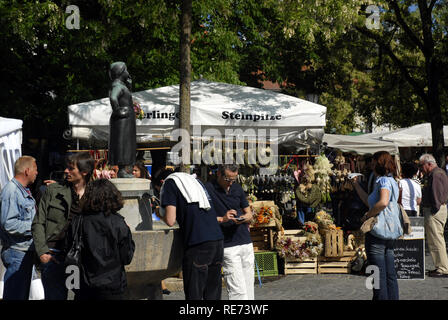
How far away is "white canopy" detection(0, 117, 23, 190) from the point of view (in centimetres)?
885

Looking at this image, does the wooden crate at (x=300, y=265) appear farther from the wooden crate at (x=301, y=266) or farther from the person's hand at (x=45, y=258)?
the person's hand at (x=45, y=258)

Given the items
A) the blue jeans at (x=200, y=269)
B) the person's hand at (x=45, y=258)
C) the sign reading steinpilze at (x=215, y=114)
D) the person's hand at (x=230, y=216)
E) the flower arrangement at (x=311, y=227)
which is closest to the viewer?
the person's hand at (x=45, y=258)

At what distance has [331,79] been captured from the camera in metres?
27.1

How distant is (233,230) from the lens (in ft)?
19.4

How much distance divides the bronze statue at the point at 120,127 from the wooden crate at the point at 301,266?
160 inches

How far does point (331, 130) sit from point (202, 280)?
28.6 metres

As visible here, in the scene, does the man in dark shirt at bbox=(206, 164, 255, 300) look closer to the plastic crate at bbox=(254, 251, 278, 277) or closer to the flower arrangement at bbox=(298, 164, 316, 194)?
the plastic crate at bbox=(254, 251, 278, 277)

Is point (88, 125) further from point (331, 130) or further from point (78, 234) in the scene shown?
point (331, 130)

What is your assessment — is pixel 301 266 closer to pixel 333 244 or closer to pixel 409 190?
pixel 333 244

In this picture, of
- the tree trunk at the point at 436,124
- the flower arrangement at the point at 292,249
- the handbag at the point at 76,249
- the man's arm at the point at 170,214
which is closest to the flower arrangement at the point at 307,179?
the flower arrangement at the point at 292,249

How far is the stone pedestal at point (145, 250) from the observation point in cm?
533

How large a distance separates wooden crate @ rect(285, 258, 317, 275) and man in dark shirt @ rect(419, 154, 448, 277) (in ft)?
5.85

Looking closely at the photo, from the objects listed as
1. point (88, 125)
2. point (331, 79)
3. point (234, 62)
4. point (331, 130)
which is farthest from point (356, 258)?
point (331, 130)

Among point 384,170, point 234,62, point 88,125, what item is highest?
point 234,62
